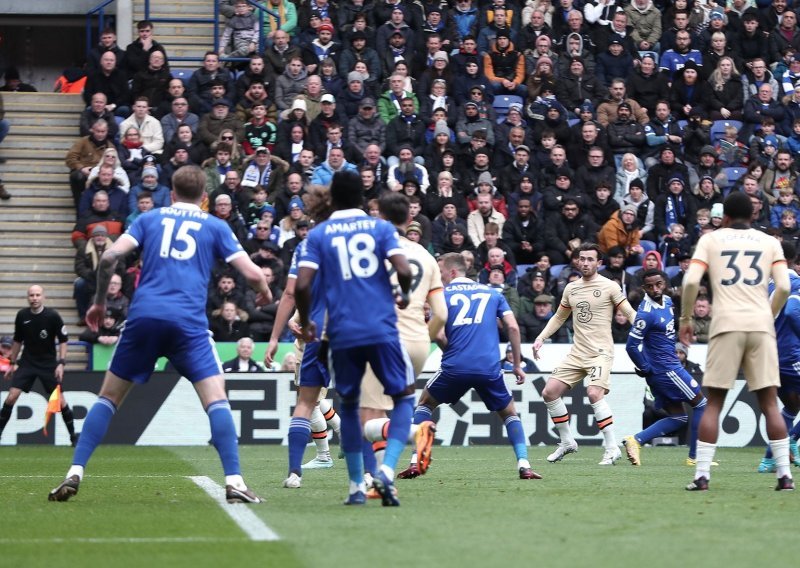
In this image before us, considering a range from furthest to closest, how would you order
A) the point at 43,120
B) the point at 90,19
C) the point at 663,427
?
the point at 90,19 < the point at 43,120 < the point at 663,427

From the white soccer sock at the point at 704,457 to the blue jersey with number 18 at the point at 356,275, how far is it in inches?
123

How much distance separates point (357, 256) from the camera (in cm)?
1012

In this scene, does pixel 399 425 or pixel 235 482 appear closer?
pixel 399 425

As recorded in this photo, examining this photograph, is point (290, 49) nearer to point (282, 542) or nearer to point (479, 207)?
point (479, 207)

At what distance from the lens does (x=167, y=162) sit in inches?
989

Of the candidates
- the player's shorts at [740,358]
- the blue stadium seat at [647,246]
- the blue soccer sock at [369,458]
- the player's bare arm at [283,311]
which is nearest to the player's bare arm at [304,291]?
the blue soccer sock at [369,458]

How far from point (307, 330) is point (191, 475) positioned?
4789 mm

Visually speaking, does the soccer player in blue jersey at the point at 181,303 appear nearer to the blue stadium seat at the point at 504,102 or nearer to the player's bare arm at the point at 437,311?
the player's bare arm at the point at 437,311

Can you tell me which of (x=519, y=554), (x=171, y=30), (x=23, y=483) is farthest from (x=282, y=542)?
(x=171, y=30)

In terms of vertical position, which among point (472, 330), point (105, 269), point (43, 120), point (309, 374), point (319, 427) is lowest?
point (319, 427)

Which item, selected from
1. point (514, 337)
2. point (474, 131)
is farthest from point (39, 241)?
point (514, 337)

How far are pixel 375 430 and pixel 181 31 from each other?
19.5 metres

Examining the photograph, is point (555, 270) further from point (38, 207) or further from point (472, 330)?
point (472, 330)

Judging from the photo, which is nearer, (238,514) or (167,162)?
(238,514)
